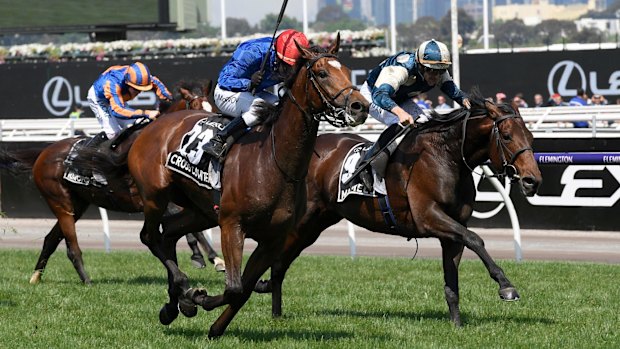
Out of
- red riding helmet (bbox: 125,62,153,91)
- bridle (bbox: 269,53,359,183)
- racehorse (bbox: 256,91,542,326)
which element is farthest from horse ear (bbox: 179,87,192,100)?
bridle (bbox: 269,53,359,183)

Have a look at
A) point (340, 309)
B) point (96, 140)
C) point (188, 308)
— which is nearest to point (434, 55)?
point (340, 309)

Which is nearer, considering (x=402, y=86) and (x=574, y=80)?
(x=402, y=86)

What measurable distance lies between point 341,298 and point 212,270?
271cm

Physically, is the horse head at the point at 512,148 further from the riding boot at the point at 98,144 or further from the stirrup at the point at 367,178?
the riding boot at the point at 98,144

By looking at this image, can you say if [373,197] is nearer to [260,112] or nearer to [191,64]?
[260,112]

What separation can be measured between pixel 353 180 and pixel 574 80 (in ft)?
54.1

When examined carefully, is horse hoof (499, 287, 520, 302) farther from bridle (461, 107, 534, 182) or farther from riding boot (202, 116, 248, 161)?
riding boot (202, 116, 248, 161)

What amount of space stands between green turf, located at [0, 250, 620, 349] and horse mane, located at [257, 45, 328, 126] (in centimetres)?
142

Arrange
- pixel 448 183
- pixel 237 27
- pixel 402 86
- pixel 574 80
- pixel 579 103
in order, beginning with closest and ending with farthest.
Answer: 1. pixel 448 183
2. pixel 402 86
3. pixel 579 103
4. pixel 574 80
5. pixel 237 27

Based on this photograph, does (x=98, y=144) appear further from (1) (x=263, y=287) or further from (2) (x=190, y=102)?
(1) (x=263, y=287)

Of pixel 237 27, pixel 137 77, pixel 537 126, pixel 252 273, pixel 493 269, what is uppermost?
pixel 237 27

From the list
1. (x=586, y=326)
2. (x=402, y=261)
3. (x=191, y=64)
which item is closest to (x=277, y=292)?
(x=586, y=326)

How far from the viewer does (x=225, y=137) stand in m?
7.50

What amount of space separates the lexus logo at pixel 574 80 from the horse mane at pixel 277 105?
17604 millimetres
